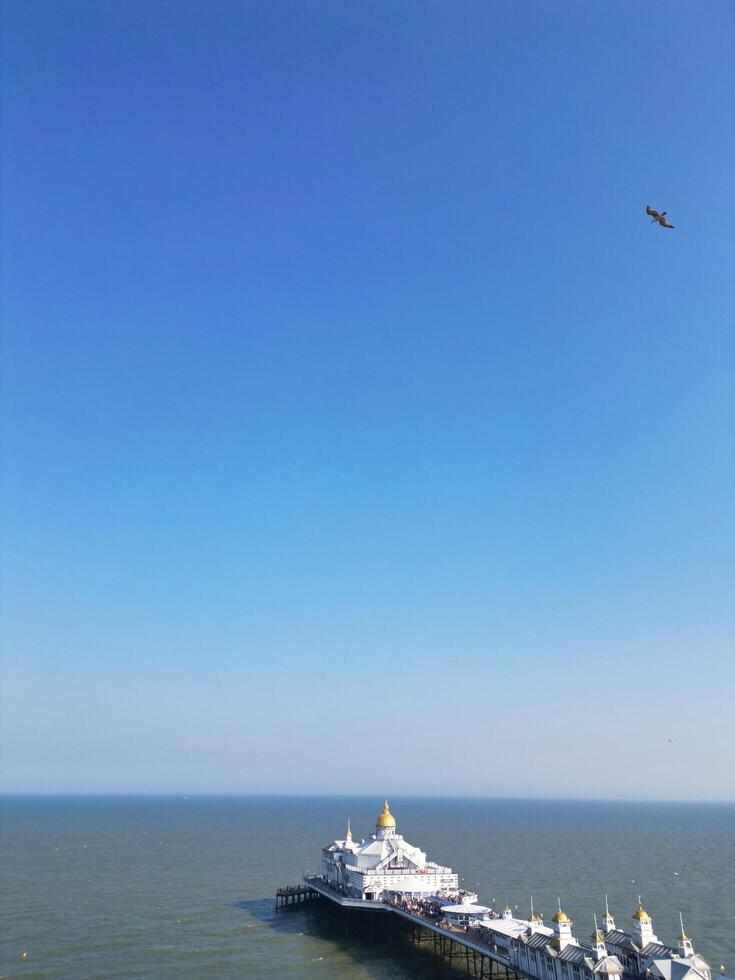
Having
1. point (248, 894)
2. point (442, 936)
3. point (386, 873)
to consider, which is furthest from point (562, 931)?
point (248, 894)

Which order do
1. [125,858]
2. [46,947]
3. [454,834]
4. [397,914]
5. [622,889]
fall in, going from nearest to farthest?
[46,947], [397,914], [622,889], [125,858], [454,834]

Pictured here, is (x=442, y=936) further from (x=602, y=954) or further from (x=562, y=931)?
(x=602, y=954)

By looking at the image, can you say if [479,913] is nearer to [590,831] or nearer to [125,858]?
[125,858]

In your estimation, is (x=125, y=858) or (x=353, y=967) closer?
(x=353, y=967)

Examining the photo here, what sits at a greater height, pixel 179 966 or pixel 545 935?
pixel 545 935

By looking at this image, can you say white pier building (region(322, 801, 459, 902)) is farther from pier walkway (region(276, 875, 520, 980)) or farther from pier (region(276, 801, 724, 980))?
pier walkway (region(276, 875, 520, 980))

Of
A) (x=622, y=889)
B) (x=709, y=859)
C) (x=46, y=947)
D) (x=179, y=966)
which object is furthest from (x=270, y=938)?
(x=709, y=859)
